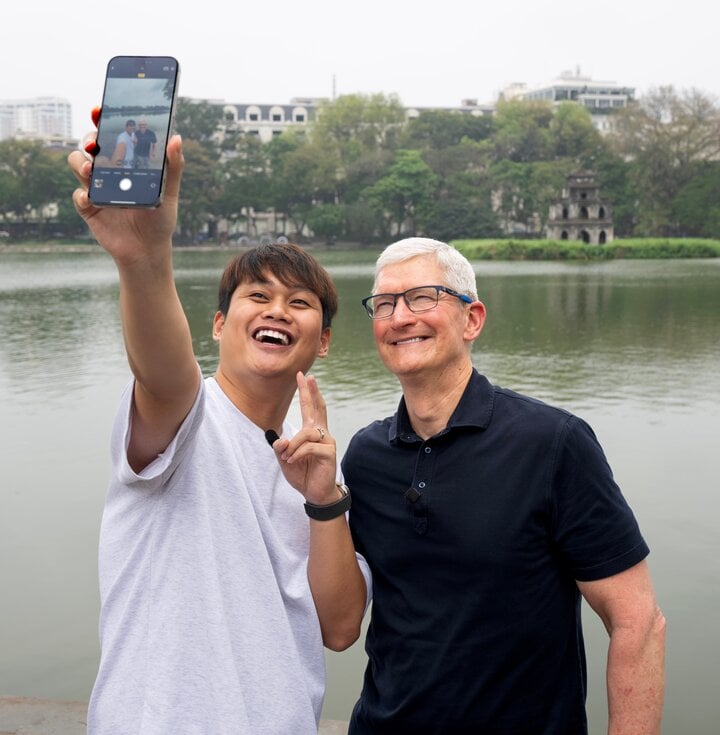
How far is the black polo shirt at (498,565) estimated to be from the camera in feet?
5.86

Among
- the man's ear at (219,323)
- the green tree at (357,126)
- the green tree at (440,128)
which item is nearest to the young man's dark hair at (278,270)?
the man's ear at (219,323)

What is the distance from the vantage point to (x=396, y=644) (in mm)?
1873

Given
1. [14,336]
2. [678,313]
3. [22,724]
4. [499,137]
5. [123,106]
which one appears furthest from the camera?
[499,137]

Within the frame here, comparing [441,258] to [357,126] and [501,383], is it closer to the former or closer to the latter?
[501,383]

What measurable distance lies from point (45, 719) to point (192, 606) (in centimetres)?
146

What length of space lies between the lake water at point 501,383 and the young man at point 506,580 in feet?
6.59

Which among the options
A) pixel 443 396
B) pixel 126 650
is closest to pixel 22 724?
pixel 126 650

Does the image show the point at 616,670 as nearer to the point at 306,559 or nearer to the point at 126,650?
the point at 306,559

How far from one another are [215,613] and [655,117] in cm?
5788

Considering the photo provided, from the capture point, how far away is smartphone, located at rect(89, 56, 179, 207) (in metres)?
1.39

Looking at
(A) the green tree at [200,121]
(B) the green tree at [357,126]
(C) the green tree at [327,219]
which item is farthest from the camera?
(A) the green tree at [200,121]

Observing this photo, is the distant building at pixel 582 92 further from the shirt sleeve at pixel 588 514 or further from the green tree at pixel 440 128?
the shirt sleeve at pixel 588 514

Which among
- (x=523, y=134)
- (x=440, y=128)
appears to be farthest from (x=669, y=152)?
(x=440, y=128)

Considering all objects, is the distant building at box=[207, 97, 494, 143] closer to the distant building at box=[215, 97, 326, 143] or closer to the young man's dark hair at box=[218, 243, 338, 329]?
the distant building at box=[215, 97, 326, 143]
